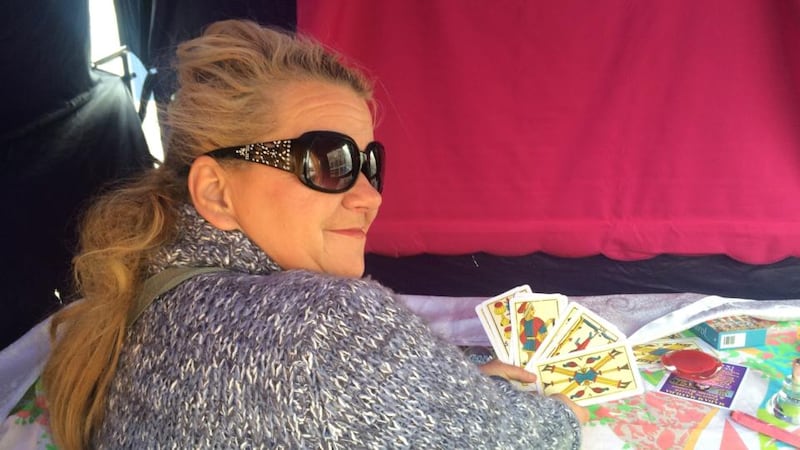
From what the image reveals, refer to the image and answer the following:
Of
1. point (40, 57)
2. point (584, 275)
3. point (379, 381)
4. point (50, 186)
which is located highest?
point (40, 57)

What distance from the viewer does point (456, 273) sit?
201 cm

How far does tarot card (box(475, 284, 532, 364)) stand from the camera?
1.47m

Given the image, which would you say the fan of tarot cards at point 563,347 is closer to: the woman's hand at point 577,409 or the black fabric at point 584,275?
the woman's hand at point 577,409

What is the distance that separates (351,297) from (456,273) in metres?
1.22

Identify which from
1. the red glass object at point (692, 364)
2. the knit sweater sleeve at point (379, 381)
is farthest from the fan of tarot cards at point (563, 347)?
the knit sweater sleeve at point (379, 381)

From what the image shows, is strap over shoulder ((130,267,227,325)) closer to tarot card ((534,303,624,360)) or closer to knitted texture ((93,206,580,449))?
knitted texture ((93,206,580,449))

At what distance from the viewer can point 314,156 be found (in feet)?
3.35

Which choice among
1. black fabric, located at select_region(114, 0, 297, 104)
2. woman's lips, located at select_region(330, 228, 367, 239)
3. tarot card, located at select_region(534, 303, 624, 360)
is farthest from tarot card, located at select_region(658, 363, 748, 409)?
black fabric, located at select_region(114, 0, 297, 104)

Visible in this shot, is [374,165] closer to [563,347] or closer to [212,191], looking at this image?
[212,191]

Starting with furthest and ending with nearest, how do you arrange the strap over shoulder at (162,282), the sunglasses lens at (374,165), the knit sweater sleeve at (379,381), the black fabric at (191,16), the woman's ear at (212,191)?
1. the black fabric at (191,16)
2. the sunglasses lens at (374,165)
3. the woman's ear at (212,191)
4. the strap over shoulder at (162,282)
5. the knit sweater sleeve at (379,381)

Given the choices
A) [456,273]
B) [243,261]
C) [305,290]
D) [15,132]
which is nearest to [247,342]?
[305,290]

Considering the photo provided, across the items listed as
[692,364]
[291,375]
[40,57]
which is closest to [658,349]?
[692,364]

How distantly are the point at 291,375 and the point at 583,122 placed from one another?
1348mm

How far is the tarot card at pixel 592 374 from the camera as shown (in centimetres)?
135
